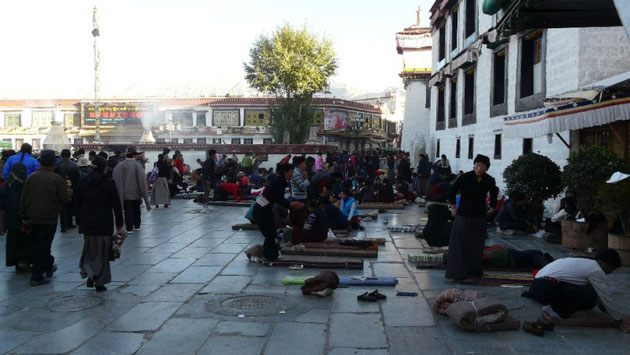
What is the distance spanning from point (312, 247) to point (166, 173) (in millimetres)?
8237

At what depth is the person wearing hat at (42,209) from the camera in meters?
6.92

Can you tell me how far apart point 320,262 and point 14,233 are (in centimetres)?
422

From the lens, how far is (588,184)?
874 centimetres

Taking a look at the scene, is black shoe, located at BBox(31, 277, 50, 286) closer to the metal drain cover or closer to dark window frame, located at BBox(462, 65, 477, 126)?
the metal drain cover

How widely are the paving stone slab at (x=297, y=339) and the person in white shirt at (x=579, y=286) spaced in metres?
2.22

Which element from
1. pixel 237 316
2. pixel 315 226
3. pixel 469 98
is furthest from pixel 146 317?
pixel 469 98

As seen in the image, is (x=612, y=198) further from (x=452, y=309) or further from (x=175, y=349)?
(x=175, y=349)

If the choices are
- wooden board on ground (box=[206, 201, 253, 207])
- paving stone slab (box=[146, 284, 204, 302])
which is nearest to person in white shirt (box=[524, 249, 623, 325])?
paving stone slab (box=[146, 284, 204, 302])

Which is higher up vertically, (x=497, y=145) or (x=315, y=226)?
(x=497, y=145)

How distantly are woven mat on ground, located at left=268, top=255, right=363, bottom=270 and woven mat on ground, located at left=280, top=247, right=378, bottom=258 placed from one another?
0.50 feet

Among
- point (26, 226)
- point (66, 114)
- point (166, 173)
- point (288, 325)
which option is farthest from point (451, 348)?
point (66, 114)

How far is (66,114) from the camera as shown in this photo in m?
54.3

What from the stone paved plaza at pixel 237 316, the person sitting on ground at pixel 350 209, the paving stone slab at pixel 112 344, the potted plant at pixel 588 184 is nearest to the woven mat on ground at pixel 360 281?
the stone paved plaza at pixel 237 316

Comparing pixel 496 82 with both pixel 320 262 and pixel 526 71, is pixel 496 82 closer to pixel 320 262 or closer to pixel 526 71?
pixel 526 71
